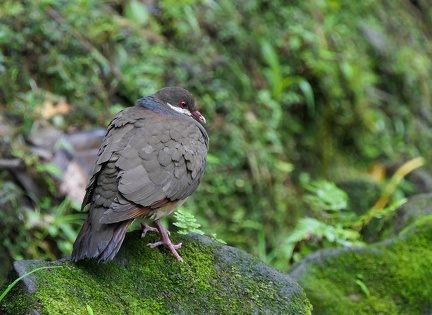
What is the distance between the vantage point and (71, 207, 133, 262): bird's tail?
328cm

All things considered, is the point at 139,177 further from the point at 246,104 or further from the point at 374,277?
the point at 246,104

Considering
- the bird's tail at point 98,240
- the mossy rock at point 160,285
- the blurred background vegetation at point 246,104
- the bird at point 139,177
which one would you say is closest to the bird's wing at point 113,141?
the bird at point 139,177

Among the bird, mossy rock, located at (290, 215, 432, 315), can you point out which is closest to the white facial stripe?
the bird

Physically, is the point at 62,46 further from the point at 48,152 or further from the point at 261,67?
the point at 261,67

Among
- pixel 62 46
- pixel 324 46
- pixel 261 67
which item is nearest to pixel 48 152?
pixel 62 46

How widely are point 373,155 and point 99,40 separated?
4.63 meters

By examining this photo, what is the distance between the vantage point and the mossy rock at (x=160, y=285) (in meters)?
3.03

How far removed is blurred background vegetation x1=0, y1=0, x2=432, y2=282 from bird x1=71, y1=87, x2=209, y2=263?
188 cm

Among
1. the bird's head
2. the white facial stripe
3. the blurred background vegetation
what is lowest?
the blurred background vegetation

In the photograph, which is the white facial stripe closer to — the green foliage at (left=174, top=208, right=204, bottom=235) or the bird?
the bird

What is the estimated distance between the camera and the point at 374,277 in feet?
13.8

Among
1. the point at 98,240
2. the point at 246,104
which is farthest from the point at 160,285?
the point at 246,104

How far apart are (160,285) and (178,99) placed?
189cm

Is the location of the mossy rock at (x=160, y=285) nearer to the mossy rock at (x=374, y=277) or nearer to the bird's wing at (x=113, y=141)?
the bird's wing at (x=113, y=141)
